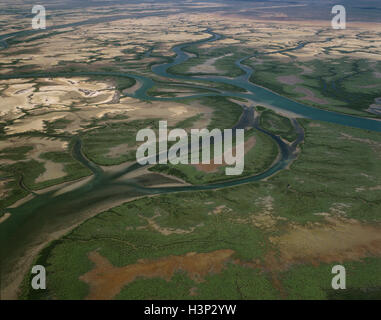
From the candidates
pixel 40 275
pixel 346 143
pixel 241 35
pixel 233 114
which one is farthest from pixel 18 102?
pixel 241 35

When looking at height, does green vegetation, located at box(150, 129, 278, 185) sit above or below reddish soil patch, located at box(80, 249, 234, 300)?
above

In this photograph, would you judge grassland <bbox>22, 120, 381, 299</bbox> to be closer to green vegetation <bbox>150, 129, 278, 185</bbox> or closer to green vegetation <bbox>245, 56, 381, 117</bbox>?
green vegetation <bbox>150, 129, 278, 185</bbox>

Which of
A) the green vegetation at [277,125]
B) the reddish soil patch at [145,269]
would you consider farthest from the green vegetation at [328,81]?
the reddish soil patch at [145,269]

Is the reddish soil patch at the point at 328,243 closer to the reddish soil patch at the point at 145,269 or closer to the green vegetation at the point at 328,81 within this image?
the reddish soil patch at the point at 145,269
